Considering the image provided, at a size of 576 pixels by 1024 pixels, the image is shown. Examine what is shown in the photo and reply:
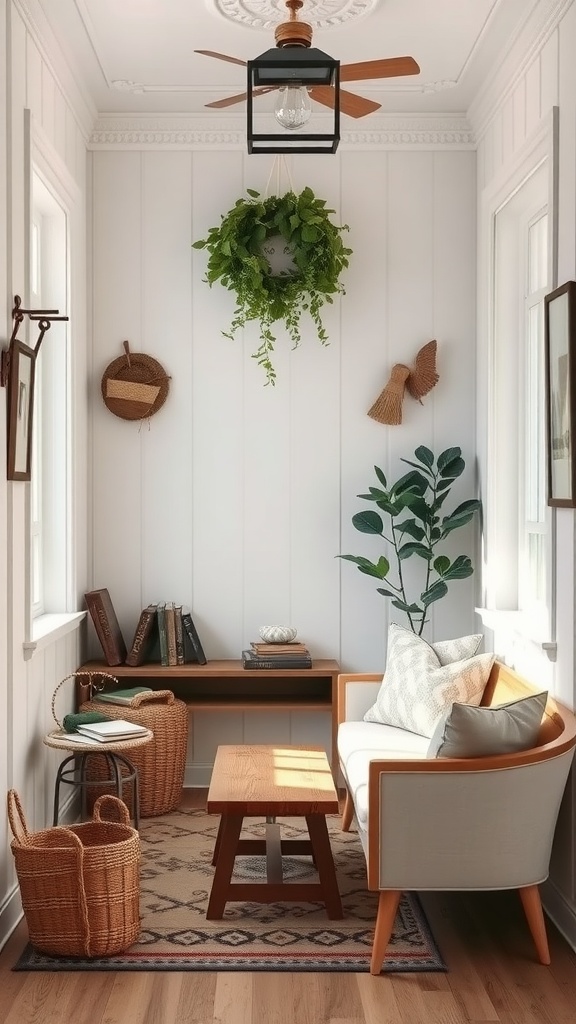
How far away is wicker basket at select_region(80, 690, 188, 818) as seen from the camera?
4.34m

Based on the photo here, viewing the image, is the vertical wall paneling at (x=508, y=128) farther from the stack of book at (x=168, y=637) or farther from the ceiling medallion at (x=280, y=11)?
the stack of book at (x=168, y=637)

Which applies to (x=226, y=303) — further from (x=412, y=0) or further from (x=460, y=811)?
(x=460, y=811)

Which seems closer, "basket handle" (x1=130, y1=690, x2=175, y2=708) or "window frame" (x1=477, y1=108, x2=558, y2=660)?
"window frame" (x1=477, y1=108, x2=558, y2=660)

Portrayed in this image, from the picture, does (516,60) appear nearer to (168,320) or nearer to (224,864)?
(168,320)

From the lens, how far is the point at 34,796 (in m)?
3.68

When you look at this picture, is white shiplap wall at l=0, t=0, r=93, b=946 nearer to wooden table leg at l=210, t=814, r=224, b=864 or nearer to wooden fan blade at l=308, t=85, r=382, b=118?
wooden table leg at l=210, t=814, r=224, b=864

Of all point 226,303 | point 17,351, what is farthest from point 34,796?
point 226,303

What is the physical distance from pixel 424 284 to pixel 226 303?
91cm

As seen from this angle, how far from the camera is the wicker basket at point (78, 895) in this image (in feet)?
9.77

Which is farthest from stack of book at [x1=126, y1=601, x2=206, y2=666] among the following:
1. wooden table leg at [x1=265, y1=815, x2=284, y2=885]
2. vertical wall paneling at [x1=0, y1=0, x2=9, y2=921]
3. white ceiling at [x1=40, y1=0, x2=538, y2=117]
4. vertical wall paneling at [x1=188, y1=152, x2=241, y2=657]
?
white ceiling at [x1=40, y1=0, x2=538, y2=117]

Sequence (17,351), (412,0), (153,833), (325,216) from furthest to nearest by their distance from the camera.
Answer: (325,216), (153,833), (412,0), (17,351)

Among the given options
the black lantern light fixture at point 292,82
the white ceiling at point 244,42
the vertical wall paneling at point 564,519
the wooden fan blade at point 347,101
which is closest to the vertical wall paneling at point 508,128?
the white ceiling at point 244,42

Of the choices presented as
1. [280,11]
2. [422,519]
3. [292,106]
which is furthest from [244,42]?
[422,519]

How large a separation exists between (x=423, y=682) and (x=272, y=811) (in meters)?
1.02
